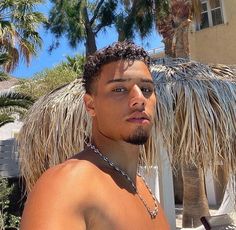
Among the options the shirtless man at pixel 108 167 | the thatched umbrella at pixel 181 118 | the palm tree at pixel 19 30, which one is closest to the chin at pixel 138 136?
the shirtless man at pixel 108 167

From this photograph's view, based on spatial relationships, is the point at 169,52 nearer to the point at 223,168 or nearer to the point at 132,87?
the point at 223,168

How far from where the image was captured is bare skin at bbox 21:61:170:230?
1004mm

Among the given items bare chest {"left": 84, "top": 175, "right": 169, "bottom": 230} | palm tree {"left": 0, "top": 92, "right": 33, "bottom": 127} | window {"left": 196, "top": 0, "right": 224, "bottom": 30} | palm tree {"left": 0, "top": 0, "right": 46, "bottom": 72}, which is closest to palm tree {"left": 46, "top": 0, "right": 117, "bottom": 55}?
palm tree {"left": 0, "top": 0, "right": 46, "bottom": 72}

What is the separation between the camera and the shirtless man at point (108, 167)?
39.8 inches

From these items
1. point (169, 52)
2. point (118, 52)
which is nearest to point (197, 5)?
point (169, 52)

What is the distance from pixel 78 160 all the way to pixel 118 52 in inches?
14.9

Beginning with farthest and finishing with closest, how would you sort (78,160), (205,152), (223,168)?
(223,168)
(205,152)
(78,160)

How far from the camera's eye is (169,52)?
1264 centimetres

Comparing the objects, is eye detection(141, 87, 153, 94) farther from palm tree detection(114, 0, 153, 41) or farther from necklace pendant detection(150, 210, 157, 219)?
palm tree detection(114, 0, 153, 41)

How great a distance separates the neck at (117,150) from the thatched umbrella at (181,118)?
2.89 m

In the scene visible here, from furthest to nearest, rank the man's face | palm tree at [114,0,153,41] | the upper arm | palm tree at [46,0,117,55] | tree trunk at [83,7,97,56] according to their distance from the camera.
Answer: tree trunk at [83,7,97,56] → palm tree at [46,0,117,55] → palm tree at [114,0,153,41] → the man's face → the upper arm

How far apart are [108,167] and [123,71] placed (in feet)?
0.98

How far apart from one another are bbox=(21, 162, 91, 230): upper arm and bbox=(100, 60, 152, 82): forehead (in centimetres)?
35

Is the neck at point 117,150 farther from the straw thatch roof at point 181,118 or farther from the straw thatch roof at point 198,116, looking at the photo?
the straw thatch roof at point 198,116
